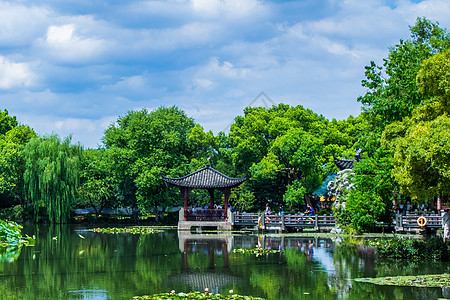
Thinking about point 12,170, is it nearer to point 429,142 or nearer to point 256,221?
point 256,221

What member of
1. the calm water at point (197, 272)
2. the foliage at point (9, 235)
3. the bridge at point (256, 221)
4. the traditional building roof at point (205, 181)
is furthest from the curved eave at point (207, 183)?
the calm water at point (197, 272)

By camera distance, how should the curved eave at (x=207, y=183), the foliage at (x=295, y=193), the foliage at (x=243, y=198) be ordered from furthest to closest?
the foliage at (x=243, y=198)
the foliage at (x=295, y=193)
the curved eave at (x=207, y=183)

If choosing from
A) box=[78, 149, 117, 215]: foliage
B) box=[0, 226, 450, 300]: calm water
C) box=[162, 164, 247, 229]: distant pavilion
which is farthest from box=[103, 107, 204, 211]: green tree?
box=[0, 226, 450, 300]: calm water

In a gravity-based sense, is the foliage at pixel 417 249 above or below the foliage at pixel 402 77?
below

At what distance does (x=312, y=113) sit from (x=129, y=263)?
98.8 feet

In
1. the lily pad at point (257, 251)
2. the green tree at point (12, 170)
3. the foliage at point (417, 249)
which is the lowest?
the lily pad at point (257, 251)

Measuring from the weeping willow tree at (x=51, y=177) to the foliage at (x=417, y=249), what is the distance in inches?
1141

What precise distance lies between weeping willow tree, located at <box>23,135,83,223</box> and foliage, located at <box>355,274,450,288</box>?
31825 mm

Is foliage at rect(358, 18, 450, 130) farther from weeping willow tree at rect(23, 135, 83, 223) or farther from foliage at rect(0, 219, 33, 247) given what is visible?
weeping willow tree at rect(23, 135, 83, 223)

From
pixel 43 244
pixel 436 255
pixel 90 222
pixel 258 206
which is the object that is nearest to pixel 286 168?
pixel 258 206

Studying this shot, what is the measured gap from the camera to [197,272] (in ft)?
46.2

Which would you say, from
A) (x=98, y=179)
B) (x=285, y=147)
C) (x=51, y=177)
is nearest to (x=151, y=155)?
(x=98, y=179)

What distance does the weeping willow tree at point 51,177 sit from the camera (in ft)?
131

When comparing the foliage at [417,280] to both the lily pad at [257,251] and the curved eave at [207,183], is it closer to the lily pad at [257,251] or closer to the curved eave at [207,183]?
the lily pad at [257,251]
